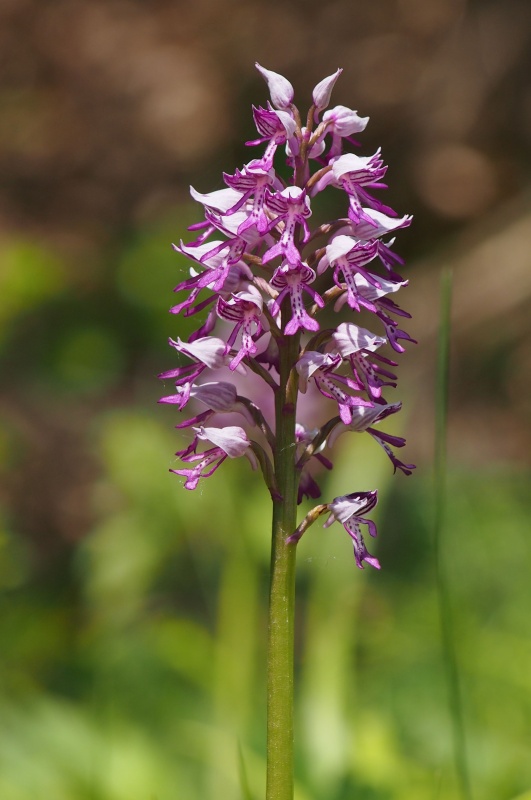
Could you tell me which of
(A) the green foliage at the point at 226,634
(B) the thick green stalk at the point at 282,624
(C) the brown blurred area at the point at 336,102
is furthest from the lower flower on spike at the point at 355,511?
(C) the brown blurred area at the point at 336,102

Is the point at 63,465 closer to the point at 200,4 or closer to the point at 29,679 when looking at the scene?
the point at 29,679

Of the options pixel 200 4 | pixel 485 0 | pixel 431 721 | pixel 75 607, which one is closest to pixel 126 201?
pixel 200 4

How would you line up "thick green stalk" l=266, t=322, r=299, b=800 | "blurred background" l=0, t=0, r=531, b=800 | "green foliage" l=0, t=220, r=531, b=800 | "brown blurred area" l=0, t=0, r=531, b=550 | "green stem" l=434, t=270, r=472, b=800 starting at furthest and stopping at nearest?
1. "brown blurred area" l=0, t=0, r=531, b=550
2. "blurred background" l=0, t=0, r=531, b=800
3. "green foliage" l=0, t=220, r=531, b=800
4. "green stem" l=434, t=270, r=472, b=800
5. "thick green stalk" l=266, t=322, r=299, b=800

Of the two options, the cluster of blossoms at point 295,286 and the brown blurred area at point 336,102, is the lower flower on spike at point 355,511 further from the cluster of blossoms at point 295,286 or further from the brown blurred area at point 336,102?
the brown blurred area at point 336,102

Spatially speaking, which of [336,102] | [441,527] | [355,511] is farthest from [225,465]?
[336,102]

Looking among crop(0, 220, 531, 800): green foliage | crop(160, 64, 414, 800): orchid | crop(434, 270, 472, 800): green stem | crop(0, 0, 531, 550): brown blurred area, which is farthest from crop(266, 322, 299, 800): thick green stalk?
crop(0, 0, 531, 550): brown blurred area

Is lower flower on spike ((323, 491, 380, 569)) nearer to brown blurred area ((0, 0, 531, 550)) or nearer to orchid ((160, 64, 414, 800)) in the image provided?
orchid ((160, 64, 414, 800))
